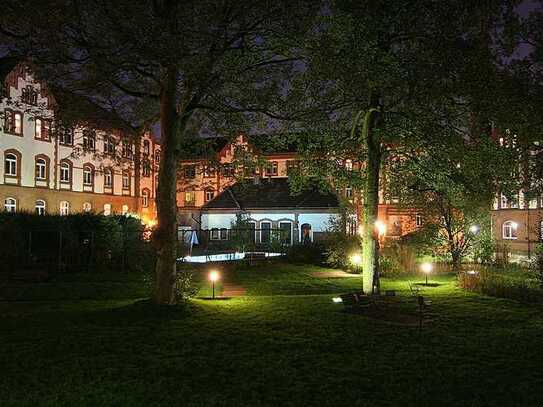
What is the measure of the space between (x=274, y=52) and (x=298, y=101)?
1.98 meters

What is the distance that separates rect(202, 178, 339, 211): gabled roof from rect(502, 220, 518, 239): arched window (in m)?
15.6

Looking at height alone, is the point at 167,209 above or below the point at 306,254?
above

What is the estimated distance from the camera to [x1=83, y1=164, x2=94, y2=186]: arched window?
45.1 metres

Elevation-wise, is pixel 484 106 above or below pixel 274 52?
below

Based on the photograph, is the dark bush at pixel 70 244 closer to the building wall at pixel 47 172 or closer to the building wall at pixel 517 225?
the building wall at pixel 47 172

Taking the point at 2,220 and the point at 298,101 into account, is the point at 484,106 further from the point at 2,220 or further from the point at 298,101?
the point at 2,220

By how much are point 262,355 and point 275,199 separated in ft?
114

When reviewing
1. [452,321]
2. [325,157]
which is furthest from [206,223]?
[452,321]

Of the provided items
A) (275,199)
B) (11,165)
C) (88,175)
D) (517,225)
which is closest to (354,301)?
(275,199)

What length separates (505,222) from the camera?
153ft

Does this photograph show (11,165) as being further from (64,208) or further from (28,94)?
(28,94)

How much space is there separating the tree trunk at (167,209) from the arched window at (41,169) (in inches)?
1140

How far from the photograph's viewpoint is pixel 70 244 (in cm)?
2241

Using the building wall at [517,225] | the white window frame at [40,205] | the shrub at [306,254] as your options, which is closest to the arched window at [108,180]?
the white window frame at [40,205]
